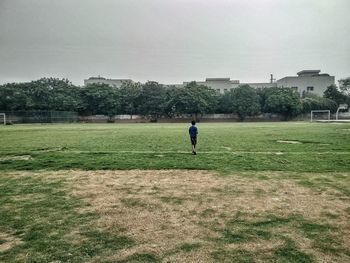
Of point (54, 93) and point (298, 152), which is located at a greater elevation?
point (54, 93)

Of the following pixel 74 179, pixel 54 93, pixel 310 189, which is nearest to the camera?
pixel 310 189

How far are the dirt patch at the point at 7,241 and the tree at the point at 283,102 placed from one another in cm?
7564

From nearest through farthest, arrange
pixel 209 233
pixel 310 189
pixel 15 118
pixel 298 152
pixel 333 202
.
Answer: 1. pixel 209 233
2. pixel 333 202
3. pixel 310 189
4. pixel 298 152
5. pixel 15 118

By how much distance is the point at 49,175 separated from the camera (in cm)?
1024

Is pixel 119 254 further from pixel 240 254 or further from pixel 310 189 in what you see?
pixel 310 189

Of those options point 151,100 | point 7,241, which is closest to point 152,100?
point 151,100

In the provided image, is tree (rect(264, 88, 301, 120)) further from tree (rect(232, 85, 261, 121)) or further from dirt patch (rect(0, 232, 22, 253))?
dirt patch (rect(0, 232, 22, 253))

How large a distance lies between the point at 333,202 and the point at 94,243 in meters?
5.05

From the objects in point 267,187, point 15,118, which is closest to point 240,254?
point 267,187

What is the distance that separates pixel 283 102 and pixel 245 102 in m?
8.66

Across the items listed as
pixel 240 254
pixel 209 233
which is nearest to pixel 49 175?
pixel 209 233

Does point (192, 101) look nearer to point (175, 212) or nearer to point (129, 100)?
point (129, 100)

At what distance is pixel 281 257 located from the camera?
4.38 metres

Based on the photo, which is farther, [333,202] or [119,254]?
[333,202]
